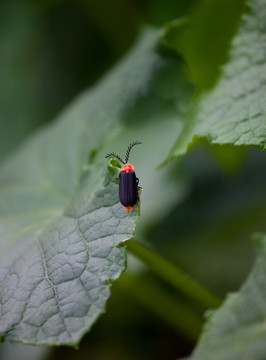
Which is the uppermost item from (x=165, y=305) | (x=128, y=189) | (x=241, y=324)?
(x=128, y=189)

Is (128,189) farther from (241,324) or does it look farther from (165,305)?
(165,305)

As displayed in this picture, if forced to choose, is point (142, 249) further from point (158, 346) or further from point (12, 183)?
point (158, 346)

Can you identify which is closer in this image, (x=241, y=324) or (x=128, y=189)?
(x=241, y=324)

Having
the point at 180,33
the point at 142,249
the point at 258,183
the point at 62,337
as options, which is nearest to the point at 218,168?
the point at 258,183

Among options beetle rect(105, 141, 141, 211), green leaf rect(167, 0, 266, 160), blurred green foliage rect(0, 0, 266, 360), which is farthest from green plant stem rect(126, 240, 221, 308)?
blurred green foliage rect(0, 0, 266, 360)

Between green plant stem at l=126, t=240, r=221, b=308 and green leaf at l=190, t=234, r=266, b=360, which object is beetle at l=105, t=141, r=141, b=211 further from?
green leaf at l=190, t=234, r=266, b=360

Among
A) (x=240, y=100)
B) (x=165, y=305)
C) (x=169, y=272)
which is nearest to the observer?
(x=240, y=100)

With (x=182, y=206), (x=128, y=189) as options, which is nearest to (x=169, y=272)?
(x=128, y=189)

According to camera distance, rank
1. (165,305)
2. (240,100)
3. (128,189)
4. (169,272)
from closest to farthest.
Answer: (128,189)
(240,100)
(169,272)
(165,305)
